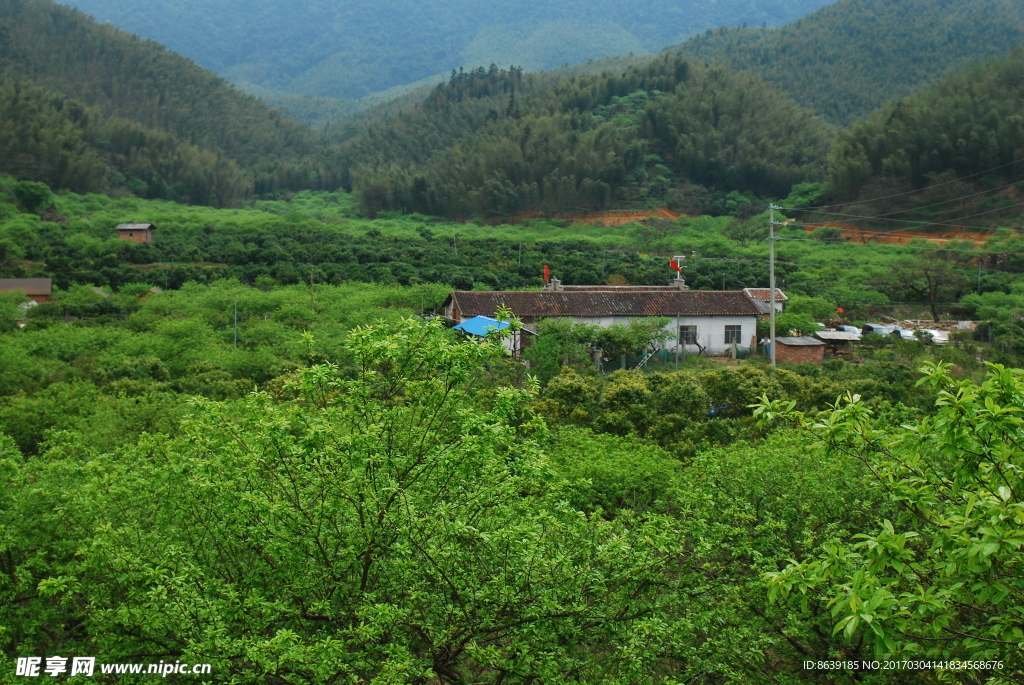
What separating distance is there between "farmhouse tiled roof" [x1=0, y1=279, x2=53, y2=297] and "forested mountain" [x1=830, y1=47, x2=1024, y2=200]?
159 ft

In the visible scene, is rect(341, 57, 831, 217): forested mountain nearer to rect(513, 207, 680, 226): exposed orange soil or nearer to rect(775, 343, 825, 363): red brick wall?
rect(513, 207, 680, 226): exposed orange soil

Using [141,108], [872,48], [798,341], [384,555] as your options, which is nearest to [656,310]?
[798,341]

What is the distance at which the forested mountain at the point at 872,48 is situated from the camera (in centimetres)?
9469

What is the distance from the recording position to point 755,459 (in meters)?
9.79

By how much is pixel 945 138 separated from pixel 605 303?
125 feet

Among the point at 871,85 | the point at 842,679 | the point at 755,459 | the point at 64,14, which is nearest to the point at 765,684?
the point at 842,679

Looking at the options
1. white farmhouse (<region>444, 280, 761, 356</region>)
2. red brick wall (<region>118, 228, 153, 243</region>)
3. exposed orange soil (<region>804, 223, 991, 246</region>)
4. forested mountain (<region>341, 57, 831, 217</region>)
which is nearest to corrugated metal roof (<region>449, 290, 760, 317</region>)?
white farmhouse (<region>444, 280, 761, 356</region>)

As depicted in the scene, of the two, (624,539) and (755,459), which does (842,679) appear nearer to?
(624,539)

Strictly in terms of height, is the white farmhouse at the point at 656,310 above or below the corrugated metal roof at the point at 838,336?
above

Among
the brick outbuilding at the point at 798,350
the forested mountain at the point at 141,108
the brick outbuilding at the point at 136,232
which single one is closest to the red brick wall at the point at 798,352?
the brick outbuilding at the point at 798,350

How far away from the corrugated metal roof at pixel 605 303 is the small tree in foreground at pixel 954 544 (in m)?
21.7

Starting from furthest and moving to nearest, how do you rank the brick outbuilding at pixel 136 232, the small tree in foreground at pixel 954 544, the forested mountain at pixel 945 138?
1. the forested mountain at pixel 945 138
2. the brick outbuilding at pixel 136 232
3. the small tree in foreground at pixel 954 544

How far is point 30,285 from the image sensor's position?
3344 centimetres

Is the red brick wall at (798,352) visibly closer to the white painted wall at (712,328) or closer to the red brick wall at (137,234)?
the white painted wall at (712,328)
